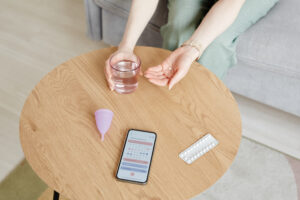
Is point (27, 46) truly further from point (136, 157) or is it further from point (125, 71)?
point (136, 157)

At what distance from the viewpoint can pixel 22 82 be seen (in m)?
1.52

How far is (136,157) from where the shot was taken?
2.40 feet

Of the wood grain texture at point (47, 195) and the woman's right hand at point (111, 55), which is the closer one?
the woman's right hand at point (111, 55)

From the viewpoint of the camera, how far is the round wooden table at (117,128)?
2.26 ft

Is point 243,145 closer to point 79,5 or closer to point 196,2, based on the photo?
point 196,2

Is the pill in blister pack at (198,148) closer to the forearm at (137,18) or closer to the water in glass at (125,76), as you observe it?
the water in glass at (125,76)

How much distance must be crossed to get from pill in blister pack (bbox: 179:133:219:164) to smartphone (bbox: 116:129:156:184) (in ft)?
0.29

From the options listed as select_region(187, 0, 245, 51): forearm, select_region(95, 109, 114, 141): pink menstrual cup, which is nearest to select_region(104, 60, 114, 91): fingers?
select_region(95, 109, 114, 141): pink menstrual cup

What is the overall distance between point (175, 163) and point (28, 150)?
1.24 feet

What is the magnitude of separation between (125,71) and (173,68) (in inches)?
6.7

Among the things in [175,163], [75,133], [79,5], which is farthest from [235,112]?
[79,5]

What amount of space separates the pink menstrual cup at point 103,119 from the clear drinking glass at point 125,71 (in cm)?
11

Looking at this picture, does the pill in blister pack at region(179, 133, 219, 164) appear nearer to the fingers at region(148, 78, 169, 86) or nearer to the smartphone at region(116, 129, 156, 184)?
the smartphone at region(116, 129, 156, 184)

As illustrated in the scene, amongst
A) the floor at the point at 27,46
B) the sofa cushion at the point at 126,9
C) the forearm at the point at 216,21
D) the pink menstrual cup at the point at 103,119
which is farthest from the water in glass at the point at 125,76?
the floor at the point at 27,46
